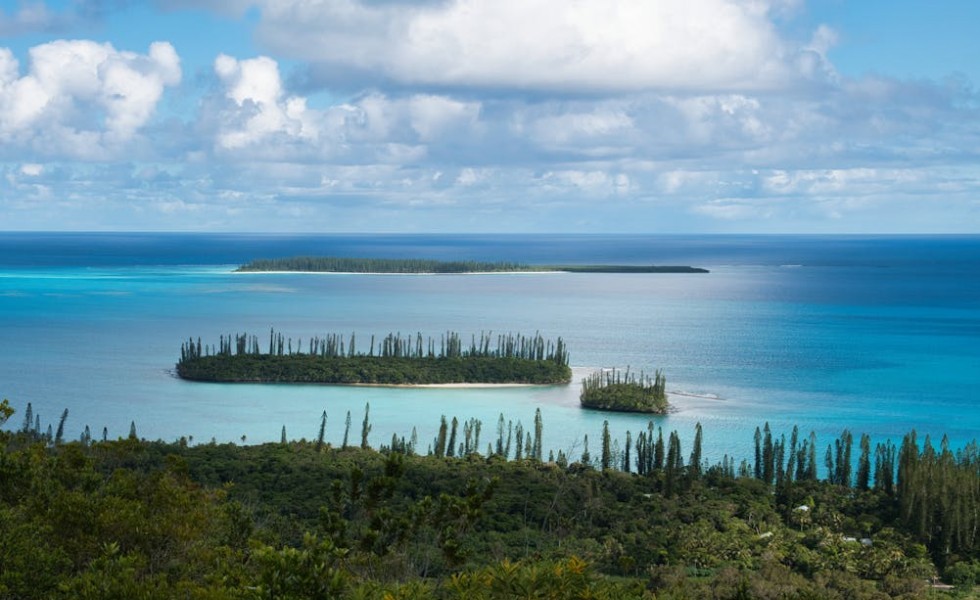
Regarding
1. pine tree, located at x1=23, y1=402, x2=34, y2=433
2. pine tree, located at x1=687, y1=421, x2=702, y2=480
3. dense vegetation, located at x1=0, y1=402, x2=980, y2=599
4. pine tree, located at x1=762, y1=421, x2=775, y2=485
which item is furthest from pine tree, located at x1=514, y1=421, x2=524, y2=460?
pine tree, located at x1=23, y1=402, x2=34, y2=433

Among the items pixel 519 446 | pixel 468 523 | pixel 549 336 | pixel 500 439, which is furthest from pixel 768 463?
pixel 549 336

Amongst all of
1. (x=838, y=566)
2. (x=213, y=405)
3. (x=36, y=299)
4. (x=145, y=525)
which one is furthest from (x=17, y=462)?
(x=36, y=299)

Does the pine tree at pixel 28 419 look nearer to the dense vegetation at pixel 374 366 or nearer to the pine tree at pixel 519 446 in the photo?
the dense vegetation at pixel 374 366

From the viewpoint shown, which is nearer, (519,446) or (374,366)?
(519,446)

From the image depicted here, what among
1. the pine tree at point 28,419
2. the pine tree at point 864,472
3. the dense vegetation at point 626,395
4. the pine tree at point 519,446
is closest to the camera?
the pine tree at point 864,472

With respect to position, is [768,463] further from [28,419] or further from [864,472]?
[28,419]

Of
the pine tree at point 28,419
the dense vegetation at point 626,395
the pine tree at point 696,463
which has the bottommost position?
the pine tree at point 28,419

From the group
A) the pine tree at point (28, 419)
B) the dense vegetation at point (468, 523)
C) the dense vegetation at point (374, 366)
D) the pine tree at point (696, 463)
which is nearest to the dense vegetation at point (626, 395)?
the dense vegetation at point (374, 366)
